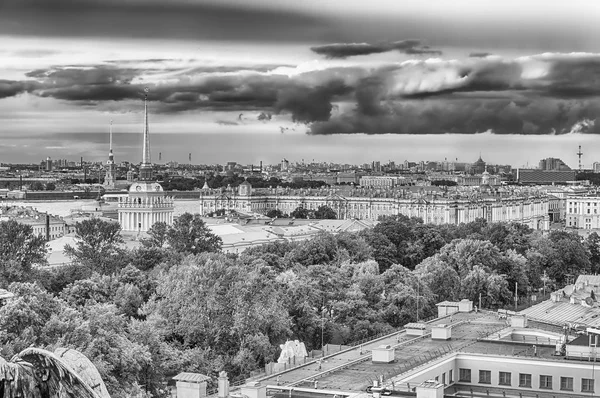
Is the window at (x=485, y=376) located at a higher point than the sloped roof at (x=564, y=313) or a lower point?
higher

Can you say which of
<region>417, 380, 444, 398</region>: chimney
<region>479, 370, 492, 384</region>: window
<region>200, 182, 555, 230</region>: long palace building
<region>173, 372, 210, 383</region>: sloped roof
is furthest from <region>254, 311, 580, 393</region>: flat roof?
<region>200, 182, 555, 230</region>: long palace building

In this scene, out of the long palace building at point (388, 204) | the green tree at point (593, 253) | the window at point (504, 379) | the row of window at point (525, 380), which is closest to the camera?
the row of window at point (525, 380)

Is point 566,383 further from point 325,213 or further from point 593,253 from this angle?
point 325,213

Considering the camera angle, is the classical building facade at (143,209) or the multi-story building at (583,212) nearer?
the classical building facade at (143,209)

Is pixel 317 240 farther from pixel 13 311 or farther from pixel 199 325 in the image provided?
pixel 13 311

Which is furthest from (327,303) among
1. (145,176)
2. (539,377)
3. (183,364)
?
(145,176)

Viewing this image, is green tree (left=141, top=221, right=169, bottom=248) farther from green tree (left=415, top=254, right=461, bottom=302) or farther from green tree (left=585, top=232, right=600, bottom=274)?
green tree (left=585, top=232, right=600, bottom=274)

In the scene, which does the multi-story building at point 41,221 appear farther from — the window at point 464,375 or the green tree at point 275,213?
the window at point 464,375

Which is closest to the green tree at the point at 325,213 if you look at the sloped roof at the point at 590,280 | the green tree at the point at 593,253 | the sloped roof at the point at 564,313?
the green tree at the point at 593,253
